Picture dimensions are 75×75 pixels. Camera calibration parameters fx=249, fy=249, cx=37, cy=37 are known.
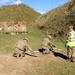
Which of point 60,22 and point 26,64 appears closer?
point 26,64

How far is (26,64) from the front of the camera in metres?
15.3

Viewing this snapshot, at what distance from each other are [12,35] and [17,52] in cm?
1452

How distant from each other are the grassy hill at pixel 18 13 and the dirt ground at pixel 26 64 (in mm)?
34422

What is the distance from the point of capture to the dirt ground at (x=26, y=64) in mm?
14016

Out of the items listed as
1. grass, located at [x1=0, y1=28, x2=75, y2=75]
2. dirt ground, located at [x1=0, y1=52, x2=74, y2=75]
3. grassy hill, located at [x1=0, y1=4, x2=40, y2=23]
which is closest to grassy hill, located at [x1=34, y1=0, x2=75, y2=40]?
dirt ground, located at [x1=0, y1=52, x2=74, y2=75]

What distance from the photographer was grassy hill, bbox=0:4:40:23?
5272 cm

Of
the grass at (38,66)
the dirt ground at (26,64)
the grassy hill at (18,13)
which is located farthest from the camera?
the grassy hill at (18,13)

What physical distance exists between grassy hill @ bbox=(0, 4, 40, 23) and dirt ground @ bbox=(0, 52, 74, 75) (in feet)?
113

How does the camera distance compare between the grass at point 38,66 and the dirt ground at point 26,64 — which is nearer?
the dirt ground at point 26,64

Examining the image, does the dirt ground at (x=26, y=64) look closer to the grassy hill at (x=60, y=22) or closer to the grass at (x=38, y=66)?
the grass at (x=38, y=66)

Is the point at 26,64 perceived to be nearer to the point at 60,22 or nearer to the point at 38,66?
the point at 38,66

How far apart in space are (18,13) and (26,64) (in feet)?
130

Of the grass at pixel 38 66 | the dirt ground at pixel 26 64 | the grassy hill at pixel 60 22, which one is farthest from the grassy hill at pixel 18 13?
the grass at pixel 38 66

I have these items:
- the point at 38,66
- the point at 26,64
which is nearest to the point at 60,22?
the point at 26,64
